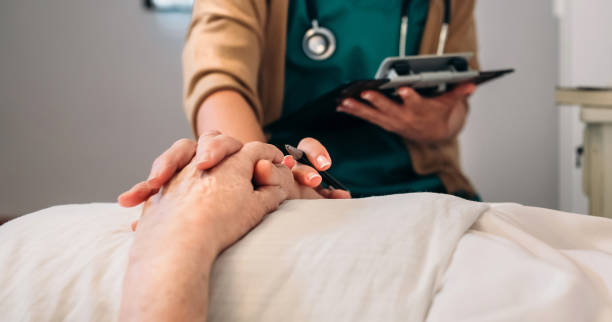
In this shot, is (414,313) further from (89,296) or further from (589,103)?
(589,103)

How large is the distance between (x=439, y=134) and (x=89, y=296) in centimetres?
85

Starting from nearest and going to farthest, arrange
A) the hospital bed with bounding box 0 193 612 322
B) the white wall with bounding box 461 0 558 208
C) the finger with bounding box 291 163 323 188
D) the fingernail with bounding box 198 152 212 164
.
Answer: the hospital bed with bounding box 0 193 612 322, the fingernail with bounding box 198 152 212 164, the finger with bounding box 291 163 323 188, the white wall with bounding box 461 0 558 208

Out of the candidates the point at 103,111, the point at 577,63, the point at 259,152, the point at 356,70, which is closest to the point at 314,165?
the point at 259,152

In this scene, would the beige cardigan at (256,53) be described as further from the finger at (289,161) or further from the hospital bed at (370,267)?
the hospital bed at (370,267)

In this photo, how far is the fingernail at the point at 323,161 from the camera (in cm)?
59

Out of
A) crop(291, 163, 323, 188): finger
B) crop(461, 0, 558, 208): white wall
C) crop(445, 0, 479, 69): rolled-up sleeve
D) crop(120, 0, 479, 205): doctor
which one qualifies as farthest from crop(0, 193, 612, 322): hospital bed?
Answer: crop(461, 0, 558, 208): white wall

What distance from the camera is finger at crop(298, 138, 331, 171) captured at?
588 mm

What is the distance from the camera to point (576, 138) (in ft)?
6.24

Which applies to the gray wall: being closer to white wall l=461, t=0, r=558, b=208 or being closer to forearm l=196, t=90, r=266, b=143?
white wall l=461, t=0, r=558, b=208

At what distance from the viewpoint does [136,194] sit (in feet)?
1.36

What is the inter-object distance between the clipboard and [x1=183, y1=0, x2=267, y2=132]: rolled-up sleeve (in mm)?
155

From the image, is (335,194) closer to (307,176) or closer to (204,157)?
(307,176)

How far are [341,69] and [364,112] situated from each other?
21 centimetres

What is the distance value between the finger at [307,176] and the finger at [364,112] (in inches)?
10.5
